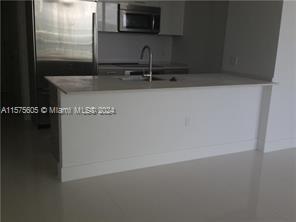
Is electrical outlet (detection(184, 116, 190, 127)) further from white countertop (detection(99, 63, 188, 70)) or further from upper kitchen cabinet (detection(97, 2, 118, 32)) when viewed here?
upper kitchen cabinet (detection(97, 2, 118, 32))

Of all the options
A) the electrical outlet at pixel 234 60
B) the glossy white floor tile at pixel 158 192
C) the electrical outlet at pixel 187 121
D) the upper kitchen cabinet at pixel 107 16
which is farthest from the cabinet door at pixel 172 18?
the glossy white floor tile at pixel 158 192

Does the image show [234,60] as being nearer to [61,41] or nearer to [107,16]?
[107,16]

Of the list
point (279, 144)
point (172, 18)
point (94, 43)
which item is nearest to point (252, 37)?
point (279, 144)

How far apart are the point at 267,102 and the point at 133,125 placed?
179cm

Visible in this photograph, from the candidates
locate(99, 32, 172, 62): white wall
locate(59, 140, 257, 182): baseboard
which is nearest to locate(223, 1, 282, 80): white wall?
locate(59, 140, 257, 182): baseboard

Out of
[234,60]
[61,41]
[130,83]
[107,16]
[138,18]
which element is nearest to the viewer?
[130,83]

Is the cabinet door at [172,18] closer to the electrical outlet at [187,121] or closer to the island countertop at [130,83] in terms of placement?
the island countertop at [130,83]

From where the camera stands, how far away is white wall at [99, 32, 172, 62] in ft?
17.8

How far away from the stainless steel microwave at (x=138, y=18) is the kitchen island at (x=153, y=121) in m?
1.67

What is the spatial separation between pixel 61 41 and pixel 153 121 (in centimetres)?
207

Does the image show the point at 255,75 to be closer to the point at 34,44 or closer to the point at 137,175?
the point at 137,175

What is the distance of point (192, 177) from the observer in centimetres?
312

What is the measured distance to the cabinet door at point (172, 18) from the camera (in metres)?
5.42

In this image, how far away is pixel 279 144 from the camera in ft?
13.3
